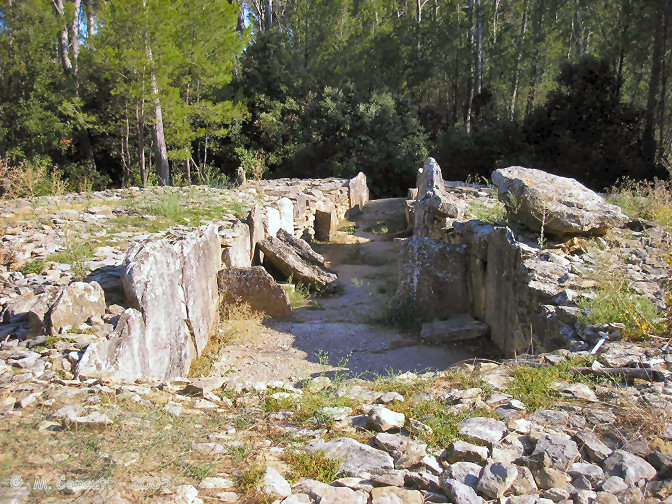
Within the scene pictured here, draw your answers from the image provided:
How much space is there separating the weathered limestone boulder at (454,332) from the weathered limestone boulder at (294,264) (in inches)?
90.3

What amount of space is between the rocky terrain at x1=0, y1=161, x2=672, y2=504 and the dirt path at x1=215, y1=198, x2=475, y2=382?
0.12 ft

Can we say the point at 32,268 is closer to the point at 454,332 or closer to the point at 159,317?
the point at 159,317

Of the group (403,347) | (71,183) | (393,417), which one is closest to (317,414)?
(393,417)

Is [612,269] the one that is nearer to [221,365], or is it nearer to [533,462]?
[533,462]

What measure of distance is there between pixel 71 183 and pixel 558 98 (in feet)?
44.8

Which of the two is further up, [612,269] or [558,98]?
[558,98]

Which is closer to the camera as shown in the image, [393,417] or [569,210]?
[393,417]

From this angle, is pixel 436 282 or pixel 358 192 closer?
pixel 436 282

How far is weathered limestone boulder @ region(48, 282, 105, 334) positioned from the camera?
425 centimetres

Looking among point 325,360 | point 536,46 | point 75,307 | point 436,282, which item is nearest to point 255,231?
point 436,282

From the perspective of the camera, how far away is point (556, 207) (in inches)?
253

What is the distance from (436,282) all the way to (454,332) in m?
0.94

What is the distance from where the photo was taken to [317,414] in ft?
11.1

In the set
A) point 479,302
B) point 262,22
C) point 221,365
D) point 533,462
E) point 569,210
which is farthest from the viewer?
point 262,22
